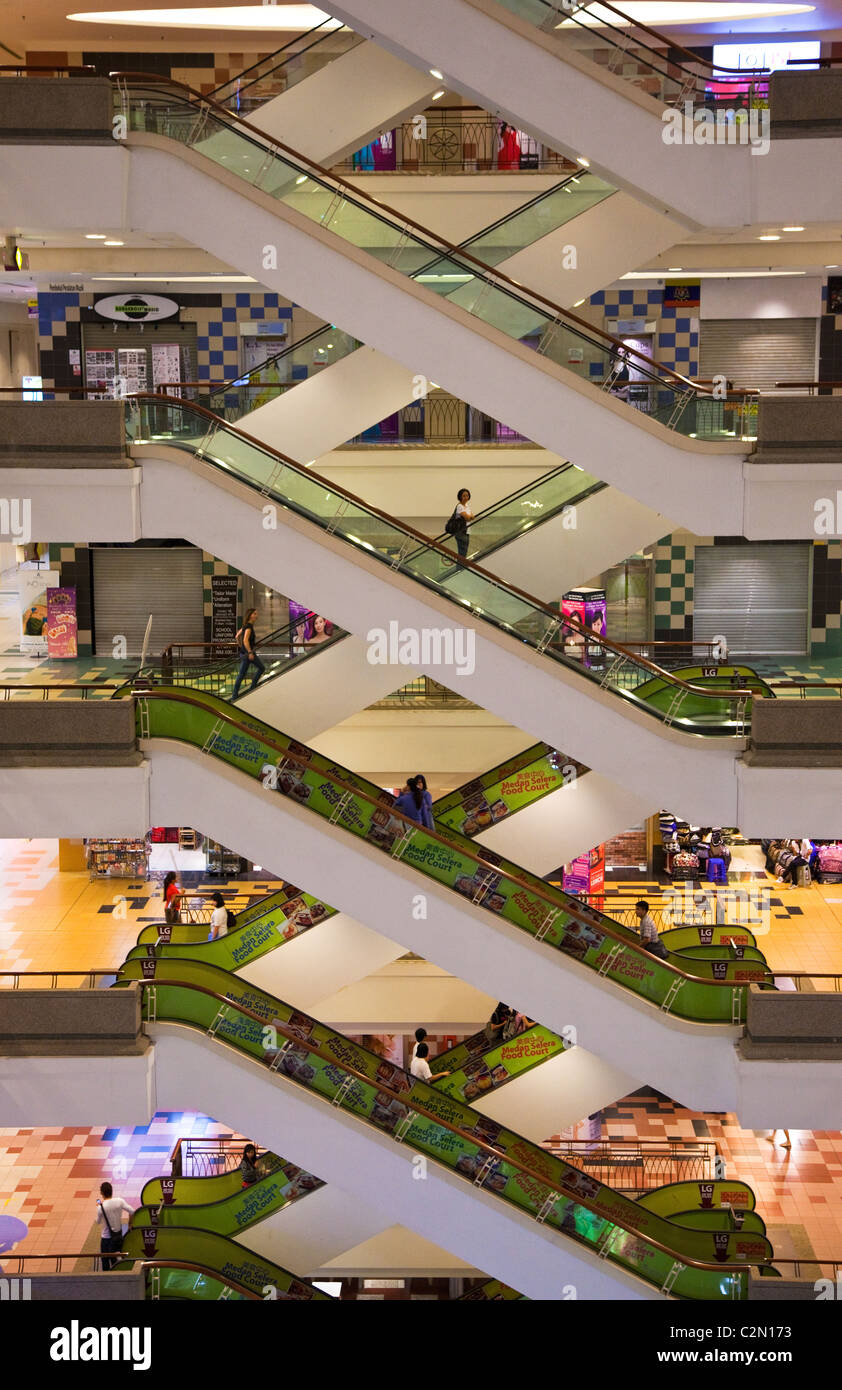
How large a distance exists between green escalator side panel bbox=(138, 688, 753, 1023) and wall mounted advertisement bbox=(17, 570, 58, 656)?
1201cm

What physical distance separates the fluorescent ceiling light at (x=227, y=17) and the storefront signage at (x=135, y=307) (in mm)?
3558

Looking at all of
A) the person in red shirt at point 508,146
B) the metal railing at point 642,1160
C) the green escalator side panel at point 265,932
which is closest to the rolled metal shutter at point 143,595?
the person in red shirt at point 508,146

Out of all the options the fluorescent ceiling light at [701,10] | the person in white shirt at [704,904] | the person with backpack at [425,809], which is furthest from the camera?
the person in white shirt at [704,904]

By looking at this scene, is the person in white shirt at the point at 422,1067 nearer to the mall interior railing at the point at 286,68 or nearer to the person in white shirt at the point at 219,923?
the person in white shirt at the point at 219,923

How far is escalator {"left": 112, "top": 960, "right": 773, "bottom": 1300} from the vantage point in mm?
10594

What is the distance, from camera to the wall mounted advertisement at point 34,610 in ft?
75.3

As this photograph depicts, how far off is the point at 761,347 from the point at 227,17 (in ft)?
25.0

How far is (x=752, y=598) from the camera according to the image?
20.7 metres

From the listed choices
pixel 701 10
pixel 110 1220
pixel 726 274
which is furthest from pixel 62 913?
pixel 701 10

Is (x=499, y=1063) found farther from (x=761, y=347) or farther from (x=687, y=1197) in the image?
(x=761, y=347)

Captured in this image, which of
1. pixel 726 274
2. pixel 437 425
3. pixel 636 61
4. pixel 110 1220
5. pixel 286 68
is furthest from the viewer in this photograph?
pixel 437 425

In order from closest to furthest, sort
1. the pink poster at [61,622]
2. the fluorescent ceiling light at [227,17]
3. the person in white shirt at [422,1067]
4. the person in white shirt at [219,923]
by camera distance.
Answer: the person in white shirt at [422,1067] < the person in white shirt at [219,923] < the fluorescent ceiling light at [227,17] < the pink poster at [61,622]
